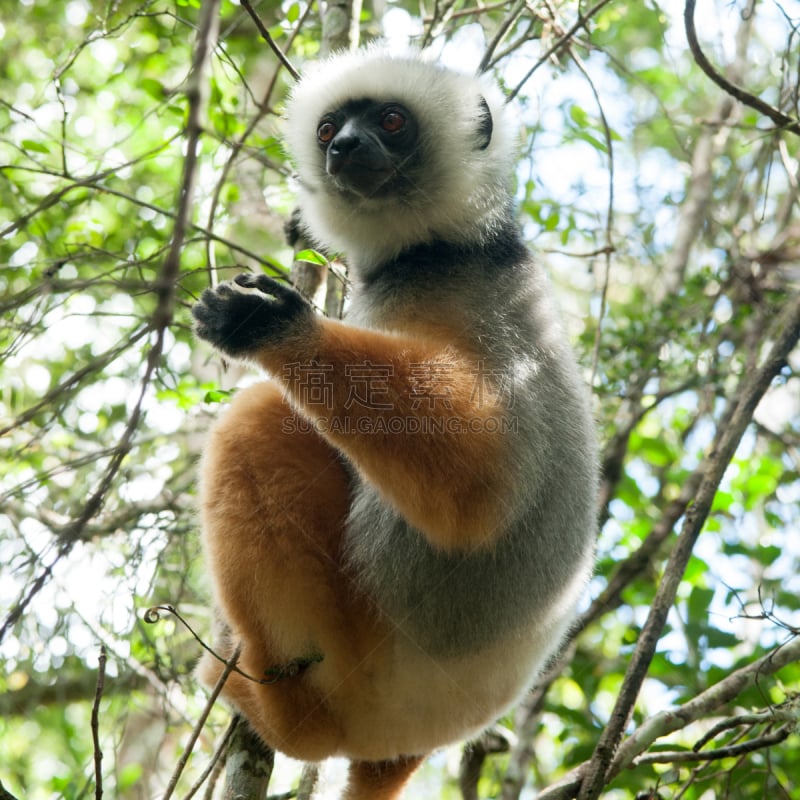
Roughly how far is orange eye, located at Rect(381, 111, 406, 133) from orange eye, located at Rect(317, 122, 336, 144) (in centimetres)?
33

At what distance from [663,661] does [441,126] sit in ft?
13.5

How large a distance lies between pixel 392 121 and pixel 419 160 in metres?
0.30

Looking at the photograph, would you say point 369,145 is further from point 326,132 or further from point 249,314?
point 249,314

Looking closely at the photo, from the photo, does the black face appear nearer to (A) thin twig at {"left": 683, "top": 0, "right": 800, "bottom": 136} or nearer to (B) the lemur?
(B) the lemur

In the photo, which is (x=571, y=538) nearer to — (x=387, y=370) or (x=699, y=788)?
(x=387, y=370)

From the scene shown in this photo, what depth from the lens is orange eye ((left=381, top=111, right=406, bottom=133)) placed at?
5.08 metres

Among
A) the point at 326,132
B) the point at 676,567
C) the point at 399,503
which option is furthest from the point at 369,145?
the point at 676,567

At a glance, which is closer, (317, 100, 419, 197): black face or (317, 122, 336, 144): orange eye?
(317, 100, 419, 197): black face

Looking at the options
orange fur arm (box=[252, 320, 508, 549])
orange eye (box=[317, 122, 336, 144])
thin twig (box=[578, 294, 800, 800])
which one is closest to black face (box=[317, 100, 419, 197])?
orange eye (box=[317, 122, 336, 144])

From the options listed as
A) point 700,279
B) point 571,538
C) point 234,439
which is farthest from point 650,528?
point 234,439

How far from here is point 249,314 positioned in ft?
12.2

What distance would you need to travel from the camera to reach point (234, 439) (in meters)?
3.97

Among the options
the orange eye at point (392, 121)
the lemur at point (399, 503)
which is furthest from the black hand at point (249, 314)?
the orange eye at point (392, 121)

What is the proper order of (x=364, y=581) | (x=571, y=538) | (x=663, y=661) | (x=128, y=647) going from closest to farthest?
1. (x=364, y=581)
2. (x=571, y=538)
3. (x=128, y=647)
4. (x=663, y=661)
